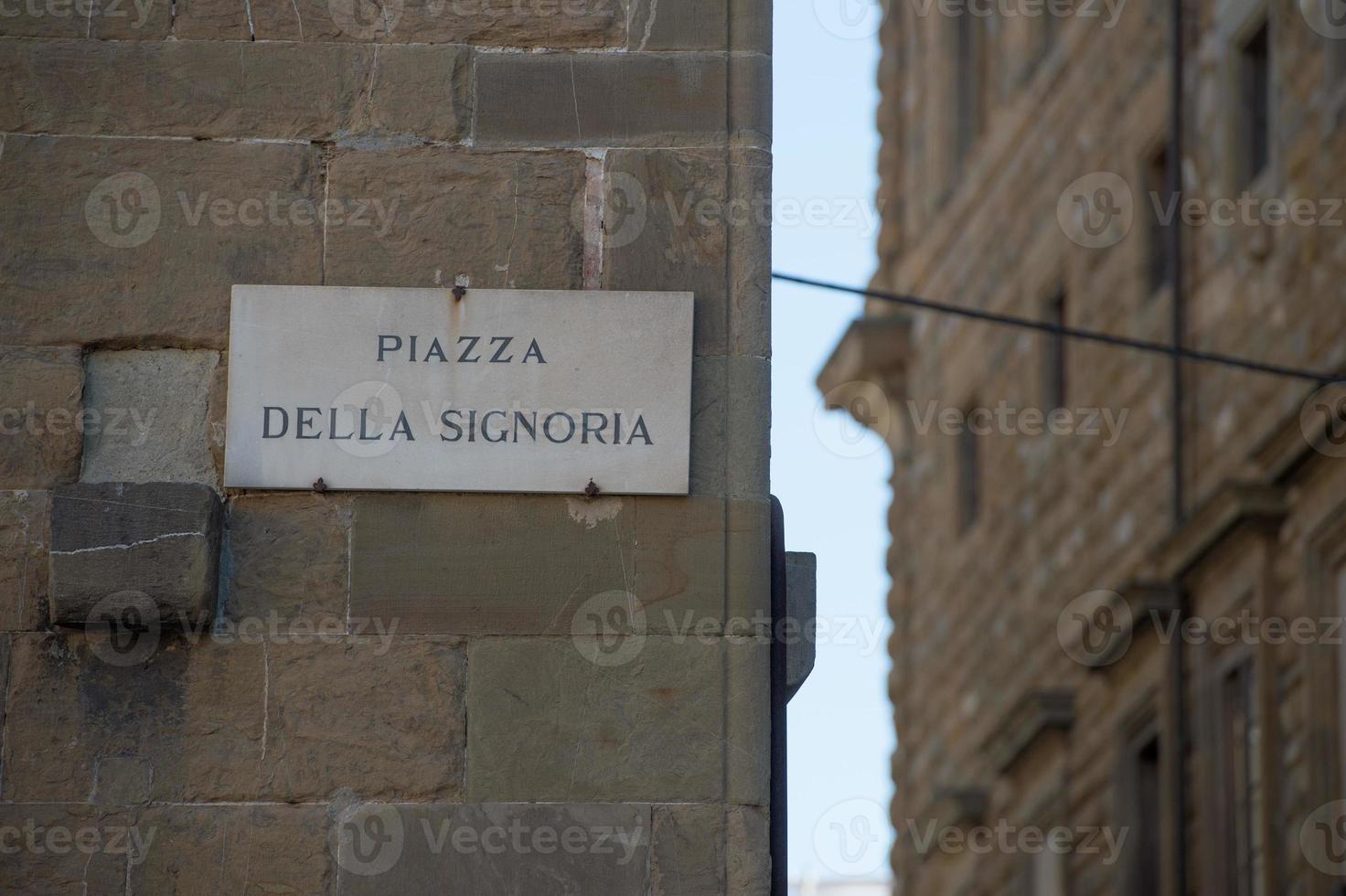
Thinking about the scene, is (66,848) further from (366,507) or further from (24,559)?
(366,507)

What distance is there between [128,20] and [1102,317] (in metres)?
15.0

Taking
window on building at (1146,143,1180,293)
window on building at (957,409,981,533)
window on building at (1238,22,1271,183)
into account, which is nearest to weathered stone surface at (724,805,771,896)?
window on building at (1238,22,1271,183)

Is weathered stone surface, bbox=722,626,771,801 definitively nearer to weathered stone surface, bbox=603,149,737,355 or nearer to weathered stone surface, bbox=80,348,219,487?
weathered stone surface, bbox=603,149,737,355

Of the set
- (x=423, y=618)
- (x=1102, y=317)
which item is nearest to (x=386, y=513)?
Answer: (x=423, y=618)

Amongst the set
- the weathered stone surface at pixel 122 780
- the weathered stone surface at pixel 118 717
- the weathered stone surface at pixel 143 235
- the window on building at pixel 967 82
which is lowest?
the weathered stone surface at pixel 122 780

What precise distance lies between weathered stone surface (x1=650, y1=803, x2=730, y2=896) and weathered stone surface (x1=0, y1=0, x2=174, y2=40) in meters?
1.91

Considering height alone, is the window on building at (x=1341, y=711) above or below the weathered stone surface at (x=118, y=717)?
above

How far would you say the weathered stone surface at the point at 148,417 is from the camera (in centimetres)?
573

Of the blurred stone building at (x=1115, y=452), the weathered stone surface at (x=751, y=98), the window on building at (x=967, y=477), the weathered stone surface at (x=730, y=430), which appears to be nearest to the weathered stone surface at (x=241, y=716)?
the weathered stone surface at (x=730, y=430)

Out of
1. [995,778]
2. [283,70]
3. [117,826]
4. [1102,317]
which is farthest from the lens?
[995,778]

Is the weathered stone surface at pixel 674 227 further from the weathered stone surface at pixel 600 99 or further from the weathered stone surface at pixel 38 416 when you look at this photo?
the weathered stone surface at pixel 38 416

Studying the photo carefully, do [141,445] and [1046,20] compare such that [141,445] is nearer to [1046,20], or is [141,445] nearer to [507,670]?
[507,670]

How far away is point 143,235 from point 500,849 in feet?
4.68

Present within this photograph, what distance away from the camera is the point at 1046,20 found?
22.6m
